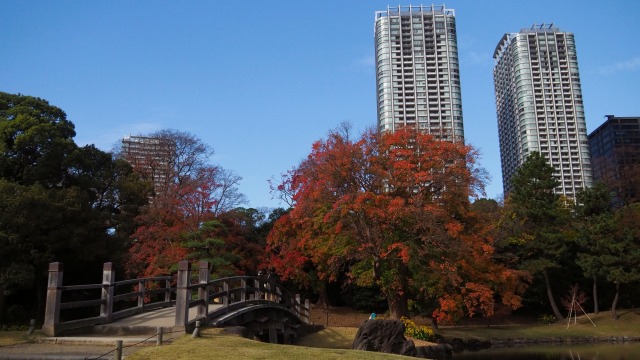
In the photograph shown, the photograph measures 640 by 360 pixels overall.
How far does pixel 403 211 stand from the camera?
20.3 meters

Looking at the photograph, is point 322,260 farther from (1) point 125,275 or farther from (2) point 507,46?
(2) point 507,46

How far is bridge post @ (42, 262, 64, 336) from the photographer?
36.2ft

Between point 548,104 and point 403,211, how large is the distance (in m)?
66.1

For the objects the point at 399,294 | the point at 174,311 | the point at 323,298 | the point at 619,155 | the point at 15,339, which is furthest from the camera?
the point at 619,155

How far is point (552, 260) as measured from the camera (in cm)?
3297

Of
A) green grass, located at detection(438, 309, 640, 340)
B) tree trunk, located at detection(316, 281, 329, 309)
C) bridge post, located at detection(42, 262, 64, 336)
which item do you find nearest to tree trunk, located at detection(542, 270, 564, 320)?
green grass, located at detection(438, 309, 640, 340)

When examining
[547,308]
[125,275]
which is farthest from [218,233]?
[547,308]

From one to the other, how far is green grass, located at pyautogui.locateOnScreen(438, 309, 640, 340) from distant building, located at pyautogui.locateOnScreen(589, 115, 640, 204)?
13031 mm

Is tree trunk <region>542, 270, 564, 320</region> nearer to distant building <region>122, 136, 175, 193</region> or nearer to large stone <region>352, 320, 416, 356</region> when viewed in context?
large stone <region>352, 320, 416, 356</region>

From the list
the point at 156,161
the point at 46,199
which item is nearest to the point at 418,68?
the point at 156,161

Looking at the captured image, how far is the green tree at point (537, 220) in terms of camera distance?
1294 inches

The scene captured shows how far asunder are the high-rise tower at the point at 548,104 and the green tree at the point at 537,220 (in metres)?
40.8

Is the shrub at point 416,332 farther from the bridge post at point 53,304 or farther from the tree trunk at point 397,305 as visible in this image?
the bridge post at point 53,304

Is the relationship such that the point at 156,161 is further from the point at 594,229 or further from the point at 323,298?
the point at 594,229
